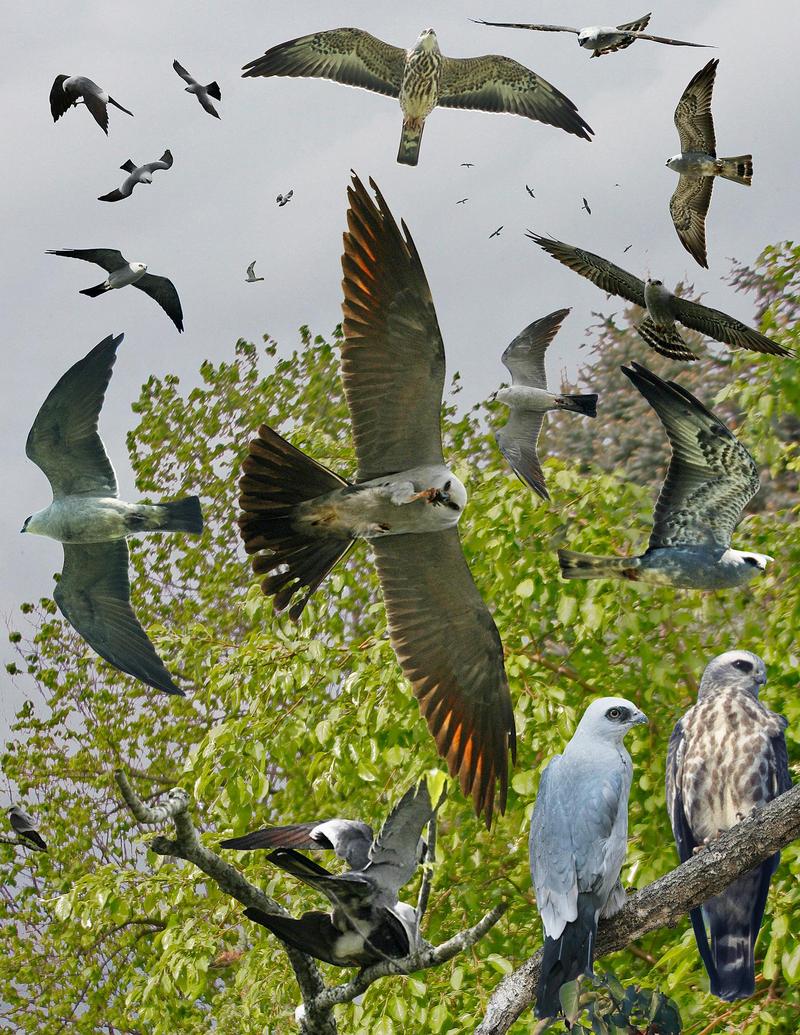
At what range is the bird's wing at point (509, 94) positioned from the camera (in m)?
8.83

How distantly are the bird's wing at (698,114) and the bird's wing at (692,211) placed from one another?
1.08 feet

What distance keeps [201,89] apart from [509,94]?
2.69 m

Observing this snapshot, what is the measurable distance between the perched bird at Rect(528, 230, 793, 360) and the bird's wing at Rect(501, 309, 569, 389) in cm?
123

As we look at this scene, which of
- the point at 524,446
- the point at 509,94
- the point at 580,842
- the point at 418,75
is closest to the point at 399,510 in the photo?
the point at 580,842

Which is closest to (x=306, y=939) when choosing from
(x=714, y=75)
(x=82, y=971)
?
(x=714, y=75)

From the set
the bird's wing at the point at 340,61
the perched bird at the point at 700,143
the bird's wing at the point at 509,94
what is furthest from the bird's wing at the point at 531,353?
the bird's wing at the point at 340,61

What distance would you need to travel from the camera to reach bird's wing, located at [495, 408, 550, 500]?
6.48 meters

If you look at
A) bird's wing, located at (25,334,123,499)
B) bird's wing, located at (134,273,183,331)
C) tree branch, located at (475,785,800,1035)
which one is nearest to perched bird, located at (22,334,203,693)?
bird's wing, located at (25,334,123,499)

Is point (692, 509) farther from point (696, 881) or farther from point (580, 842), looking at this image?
point (696, 881)

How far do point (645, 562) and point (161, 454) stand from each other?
27.8 feet

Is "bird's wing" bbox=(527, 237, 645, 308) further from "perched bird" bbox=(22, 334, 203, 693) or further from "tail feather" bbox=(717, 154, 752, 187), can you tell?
"perched bird" bbox=(22, 334, 203, 693)

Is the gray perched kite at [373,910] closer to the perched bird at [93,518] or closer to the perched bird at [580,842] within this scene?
the perched bird at [580,842]

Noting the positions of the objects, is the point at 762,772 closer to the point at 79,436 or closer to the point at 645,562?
the point at 645,562

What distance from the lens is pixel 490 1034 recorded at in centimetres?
A: 354
